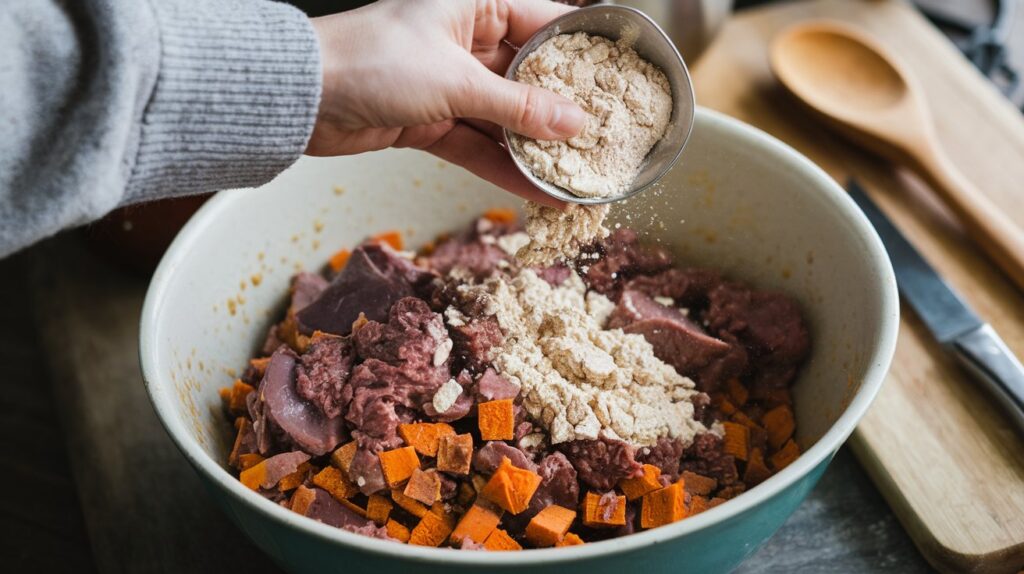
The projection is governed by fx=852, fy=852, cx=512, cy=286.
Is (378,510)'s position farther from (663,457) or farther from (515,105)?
(515,105)

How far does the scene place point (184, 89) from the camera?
1.25 m

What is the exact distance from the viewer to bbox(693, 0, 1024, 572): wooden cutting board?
5.24ft

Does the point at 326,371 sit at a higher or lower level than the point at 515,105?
lower

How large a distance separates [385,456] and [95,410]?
2.98ft

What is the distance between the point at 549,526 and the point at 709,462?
13.9 inches

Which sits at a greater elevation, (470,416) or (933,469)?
(470,416)

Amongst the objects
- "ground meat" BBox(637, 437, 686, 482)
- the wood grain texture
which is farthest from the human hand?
the wood grain texture

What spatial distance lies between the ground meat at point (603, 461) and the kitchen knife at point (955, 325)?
79cm

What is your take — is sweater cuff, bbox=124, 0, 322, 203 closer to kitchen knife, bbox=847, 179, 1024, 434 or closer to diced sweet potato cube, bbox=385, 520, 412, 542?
diced sweet potato cube, bbox=385, 520, 412, 542

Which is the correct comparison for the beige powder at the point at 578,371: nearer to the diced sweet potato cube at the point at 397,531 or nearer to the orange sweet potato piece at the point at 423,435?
the orange sweet potato piece at the point at 423,435

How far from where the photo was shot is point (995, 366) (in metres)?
1.70

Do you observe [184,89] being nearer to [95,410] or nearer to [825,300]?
[95,410]

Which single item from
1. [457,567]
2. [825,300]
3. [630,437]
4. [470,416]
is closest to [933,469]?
[825,300]

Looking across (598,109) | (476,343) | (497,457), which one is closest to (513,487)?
(497,457)
